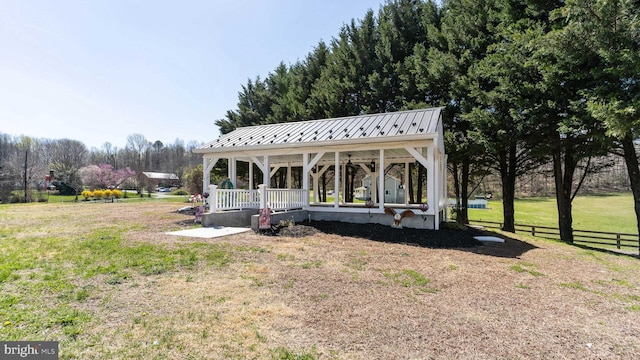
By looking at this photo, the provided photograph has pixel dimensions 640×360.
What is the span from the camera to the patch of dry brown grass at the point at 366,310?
9.55 ft

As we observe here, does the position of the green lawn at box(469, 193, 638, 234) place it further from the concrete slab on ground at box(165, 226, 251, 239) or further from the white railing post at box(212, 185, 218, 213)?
the white railing post at box(212, 185, 218, 213)

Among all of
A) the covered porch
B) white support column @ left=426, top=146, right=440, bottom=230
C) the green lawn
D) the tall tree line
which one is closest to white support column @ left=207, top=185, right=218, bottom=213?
the covered porch

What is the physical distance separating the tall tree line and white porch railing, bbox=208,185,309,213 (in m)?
8.46

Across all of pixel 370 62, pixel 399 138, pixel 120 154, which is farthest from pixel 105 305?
pixel 120 154

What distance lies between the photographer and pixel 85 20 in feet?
31.0

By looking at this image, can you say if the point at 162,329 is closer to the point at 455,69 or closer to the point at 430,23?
the point at 455,69

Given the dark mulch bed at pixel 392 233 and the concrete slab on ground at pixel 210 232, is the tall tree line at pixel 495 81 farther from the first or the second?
the concrete slab on ground at pixel 210 232

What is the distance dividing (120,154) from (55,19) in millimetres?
67516

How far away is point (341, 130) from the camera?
12125 mm

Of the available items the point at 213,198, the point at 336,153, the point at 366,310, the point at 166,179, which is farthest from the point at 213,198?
the point at 166,179

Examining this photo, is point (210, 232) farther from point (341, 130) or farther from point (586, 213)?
point (586, 213)

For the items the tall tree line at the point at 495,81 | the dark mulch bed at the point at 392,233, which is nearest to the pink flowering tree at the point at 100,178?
the tall tree line at the point at 495,81

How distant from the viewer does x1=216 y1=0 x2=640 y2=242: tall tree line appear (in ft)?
30.4

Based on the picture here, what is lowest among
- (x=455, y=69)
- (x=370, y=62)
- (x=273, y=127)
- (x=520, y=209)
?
(x=520, y=209)
